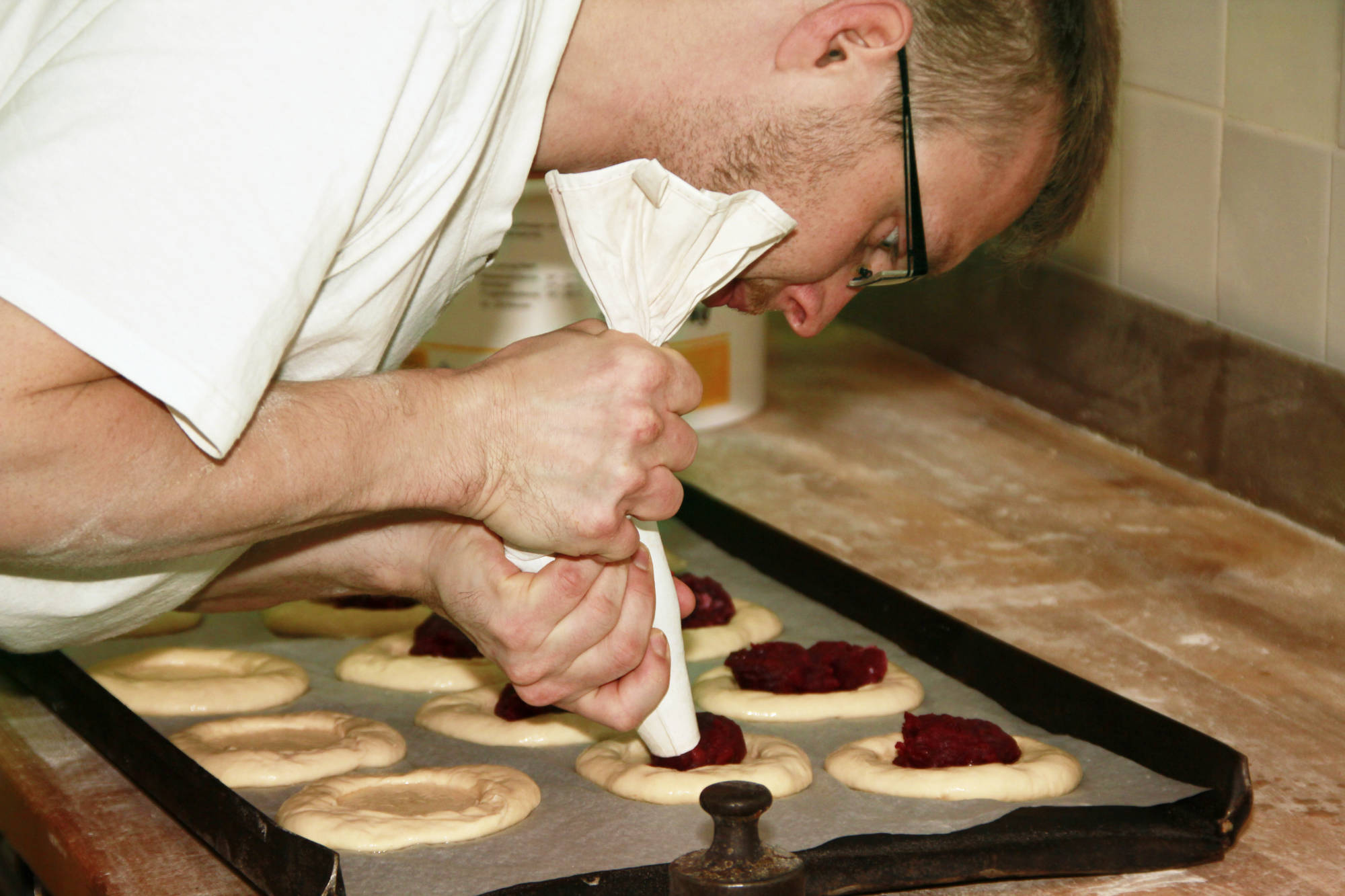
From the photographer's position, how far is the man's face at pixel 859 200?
1334mm

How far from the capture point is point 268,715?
63.0 inches

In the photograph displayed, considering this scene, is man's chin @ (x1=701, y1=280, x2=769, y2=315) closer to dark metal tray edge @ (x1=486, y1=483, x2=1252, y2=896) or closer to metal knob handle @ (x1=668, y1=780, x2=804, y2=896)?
dark metal tray edge @ (x1=486, y1=483, x2=1252, y2=896)

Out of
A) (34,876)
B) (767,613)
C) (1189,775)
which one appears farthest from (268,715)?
(1189,775)

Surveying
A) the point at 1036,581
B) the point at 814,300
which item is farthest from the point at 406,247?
the point at 1036,581

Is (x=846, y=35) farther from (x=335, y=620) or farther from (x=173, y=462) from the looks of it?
(x=335, y=620)

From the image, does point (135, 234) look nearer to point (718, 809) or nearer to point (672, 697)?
point (718, 809)

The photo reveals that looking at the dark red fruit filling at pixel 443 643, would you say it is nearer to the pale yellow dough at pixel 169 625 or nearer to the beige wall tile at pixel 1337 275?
the pale yellow dough at pixel 169 625

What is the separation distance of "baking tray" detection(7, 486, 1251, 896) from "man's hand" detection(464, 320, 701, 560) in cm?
30

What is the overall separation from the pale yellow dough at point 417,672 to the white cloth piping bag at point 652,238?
1.34ft

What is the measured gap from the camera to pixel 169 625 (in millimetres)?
1889

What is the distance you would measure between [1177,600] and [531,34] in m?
1.13

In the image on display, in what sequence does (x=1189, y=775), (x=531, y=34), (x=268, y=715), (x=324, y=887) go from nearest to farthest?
(x=324, y=887) → (x=531, y=34) → (x=1189, y=775) → (x=268, y=715)

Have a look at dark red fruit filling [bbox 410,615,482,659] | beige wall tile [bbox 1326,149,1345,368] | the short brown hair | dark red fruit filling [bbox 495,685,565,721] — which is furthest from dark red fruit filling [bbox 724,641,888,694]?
beige wall tile [bbox 1326,149,1345,368]

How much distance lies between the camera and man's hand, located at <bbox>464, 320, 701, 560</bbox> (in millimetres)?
1217
